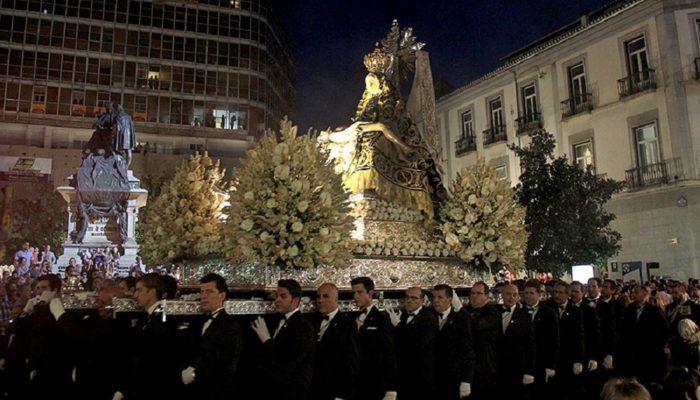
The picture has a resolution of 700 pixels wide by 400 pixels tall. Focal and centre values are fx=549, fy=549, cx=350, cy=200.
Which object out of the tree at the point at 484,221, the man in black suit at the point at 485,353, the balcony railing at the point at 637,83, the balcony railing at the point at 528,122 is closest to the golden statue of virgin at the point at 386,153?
the tree at the point at 484,221

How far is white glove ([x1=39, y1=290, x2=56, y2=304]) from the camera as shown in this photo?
5852 millimetres

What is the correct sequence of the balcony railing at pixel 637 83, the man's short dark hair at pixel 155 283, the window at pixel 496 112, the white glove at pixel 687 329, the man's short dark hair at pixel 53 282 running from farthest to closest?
the window at pixel 496 112 < the balcony railing at pixel 637 83 < the white glove at pixel 687 329 < the man's short dark hair at pixel 53 282 < the man's short dark hair at pixel 155 283

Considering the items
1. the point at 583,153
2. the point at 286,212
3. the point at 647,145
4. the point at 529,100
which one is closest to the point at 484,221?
the point at 286,212

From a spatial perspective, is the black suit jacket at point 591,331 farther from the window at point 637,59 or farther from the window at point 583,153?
the window at point 583,153

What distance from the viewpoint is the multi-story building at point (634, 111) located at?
20.8 metres

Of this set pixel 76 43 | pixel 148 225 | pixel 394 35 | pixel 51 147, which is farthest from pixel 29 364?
pixel 76 43

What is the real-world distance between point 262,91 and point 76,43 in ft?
53.9

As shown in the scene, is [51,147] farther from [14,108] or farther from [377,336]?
[377,336]

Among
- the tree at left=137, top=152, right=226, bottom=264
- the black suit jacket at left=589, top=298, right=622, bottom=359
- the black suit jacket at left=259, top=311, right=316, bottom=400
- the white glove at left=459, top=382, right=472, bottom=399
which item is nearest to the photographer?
the black suit jacket at left=259, top=311, right=316, bottom=400

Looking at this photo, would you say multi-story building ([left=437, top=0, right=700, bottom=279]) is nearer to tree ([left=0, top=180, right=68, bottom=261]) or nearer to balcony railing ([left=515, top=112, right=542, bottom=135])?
balcony railing ([left=515, top=112, right=542, bottom=135])

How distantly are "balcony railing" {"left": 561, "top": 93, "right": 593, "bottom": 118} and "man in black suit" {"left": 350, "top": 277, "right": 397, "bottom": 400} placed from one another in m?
22.1

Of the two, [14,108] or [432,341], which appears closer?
[432,341]

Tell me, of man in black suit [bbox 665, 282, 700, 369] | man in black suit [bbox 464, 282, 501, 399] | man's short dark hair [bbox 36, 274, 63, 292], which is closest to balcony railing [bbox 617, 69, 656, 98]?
man in black suit [bbox 665, 282, 700, 369]

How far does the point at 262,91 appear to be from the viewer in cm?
5309
